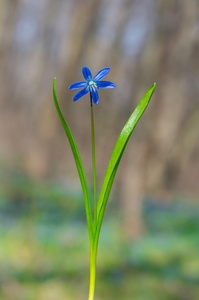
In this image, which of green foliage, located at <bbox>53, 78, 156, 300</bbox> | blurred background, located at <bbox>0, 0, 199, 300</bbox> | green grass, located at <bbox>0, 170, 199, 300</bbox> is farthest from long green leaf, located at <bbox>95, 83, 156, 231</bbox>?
blurred background, located at <bbox>0, 0, 199, 300</bbox>

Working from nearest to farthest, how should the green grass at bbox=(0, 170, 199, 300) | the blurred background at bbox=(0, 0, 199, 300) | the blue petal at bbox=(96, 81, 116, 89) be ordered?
1. the blue petal at bbox=(96, 81, 116, 89)
2. the green grass at bbox=(0, 170, 199, 300)
3. the blurred background at bbox=(0, 0, 199, 300)

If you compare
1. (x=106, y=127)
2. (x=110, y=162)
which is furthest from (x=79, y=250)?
(x=110, y=162)

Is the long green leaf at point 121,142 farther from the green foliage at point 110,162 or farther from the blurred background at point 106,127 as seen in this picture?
the blurred background at point 106,127

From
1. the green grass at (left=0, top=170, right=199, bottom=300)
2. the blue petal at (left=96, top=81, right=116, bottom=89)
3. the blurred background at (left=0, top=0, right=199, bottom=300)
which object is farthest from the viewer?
the blurred background at (left=0, top=0, right=199, bottom=300)

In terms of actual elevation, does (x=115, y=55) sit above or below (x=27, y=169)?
above

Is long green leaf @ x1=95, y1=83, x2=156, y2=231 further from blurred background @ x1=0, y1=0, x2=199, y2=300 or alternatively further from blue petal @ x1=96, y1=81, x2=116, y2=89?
blurred background @ x1=0, y1=0, x2=199, y2=300

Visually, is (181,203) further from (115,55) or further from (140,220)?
(115,55)

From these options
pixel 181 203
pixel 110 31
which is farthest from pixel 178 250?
pixel 110 31

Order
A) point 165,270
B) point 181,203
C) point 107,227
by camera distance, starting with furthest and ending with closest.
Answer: point 181,203
point 107,227
point 165,270
